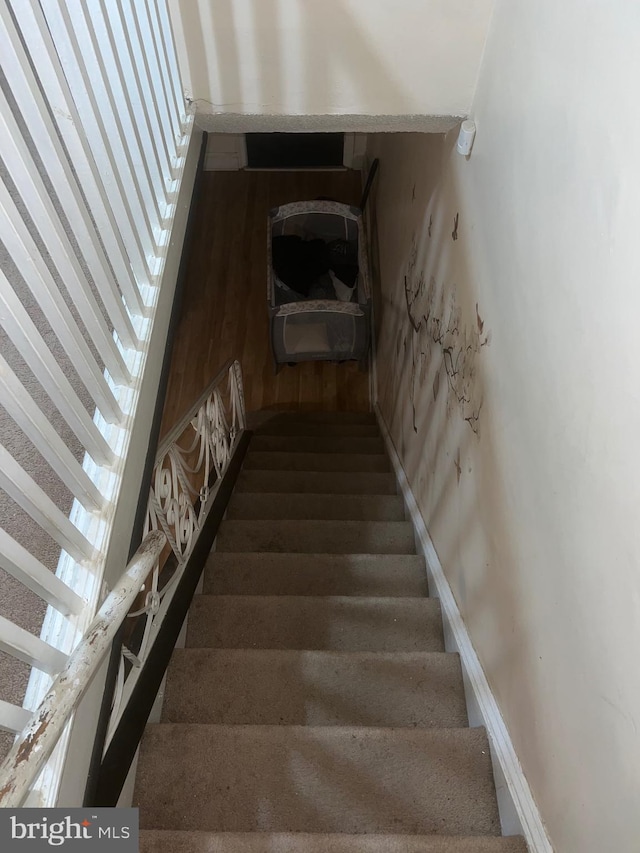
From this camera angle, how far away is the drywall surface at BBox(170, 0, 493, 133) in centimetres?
160

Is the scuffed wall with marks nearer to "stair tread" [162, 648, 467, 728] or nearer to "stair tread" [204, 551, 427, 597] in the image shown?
"stair tread" [204, 551, 427, 597]

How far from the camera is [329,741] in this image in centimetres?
148

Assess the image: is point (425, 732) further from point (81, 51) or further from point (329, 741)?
point (81, 51)

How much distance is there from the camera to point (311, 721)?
1682 millimetres

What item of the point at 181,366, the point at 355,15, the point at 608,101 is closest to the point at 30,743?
the point at 608,101

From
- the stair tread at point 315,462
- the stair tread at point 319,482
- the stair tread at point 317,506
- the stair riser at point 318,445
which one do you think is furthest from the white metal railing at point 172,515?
the stair riser at point 318,445

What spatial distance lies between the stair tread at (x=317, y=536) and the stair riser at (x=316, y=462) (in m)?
0.77

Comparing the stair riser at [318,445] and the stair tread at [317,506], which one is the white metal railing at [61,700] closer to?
the stair tread at [317,506]

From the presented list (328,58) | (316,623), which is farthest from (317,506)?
(328,58)

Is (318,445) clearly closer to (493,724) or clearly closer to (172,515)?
(172,515)

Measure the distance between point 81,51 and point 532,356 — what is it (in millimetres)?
1028

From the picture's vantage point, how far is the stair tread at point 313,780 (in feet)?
4.54

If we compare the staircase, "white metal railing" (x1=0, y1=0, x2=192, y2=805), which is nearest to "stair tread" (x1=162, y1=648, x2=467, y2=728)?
the staircase

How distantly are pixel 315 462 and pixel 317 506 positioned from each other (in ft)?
2.02
